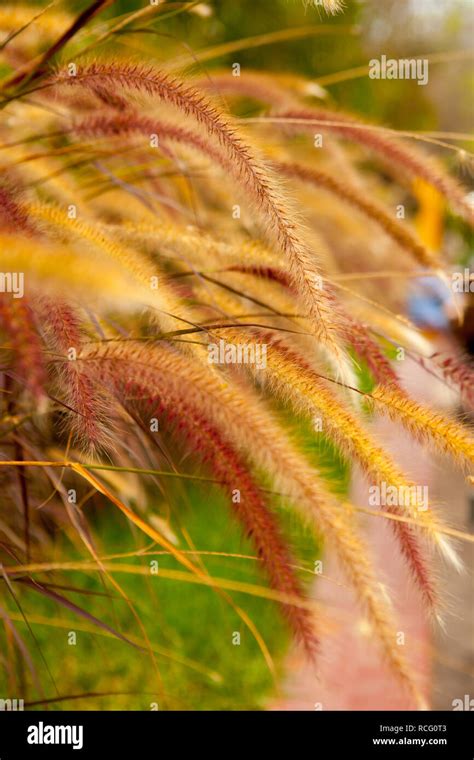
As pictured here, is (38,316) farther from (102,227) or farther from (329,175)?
(329,175)

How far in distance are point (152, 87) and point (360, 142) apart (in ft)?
2.04

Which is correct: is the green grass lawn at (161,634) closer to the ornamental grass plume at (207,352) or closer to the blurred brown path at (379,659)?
the blurred brown path at (379,659)

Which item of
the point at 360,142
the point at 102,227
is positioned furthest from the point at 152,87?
the point at 360,142

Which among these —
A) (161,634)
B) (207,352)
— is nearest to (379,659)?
(161,634)

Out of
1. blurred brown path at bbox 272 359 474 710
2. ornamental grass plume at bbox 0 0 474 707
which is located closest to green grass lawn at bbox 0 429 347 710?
blurred brown path at bbox 272 359 474 710


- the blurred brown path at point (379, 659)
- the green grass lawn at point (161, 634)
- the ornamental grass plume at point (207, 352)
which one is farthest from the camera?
the blurred brown path at point (379, 659)

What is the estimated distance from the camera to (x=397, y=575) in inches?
122

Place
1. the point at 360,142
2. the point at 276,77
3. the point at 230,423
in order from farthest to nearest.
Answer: the point at 276,77 → the point at 360,142 → the point at 230,423

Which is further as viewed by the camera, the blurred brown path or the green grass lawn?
the blurred brown path

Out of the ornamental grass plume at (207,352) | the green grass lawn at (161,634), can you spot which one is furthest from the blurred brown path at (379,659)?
the ornamental grass plume at (207,352)

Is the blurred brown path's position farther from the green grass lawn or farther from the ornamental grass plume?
the ornamental grass plume

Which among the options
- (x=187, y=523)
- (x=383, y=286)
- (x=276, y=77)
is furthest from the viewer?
(x=383, y=286)

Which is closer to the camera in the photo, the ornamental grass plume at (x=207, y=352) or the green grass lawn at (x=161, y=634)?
the ornamental grass plume at (x=207, y=352)

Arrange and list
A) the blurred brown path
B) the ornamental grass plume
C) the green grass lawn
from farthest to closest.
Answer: the blurred brown path → the green grass lawn → the ornamental grass plume
